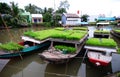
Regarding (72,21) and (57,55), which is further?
(72,21)

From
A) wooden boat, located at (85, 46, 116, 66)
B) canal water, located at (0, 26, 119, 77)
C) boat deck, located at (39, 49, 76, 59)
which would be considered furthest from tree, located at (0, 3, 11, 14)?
wooden boat, located at (85, 46, 116, 66)

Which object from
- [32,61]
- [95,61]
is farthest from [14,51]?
[95,61]

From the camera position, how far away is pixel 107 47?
992cm

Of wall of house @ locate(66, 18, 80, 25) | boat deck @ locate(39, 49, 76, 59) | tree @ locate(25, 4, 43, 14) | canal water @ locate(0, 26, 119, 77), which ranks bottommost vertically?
canal water @ locate(0, 26, 119, 77)

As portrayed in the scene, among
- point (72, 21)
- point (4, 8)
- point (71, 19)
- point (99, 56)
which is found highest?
point (4, 8)

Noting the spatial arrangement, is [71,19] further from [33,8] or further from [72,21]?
[33,8]

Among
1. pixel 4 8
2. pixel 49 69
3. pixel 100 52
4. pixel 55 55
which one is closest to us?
pixel 55 55

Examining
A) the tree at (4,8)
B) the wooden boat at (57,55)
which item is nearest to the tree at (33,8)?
the tree at (4,8)

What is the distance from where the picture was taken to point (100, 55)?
9.87 meters

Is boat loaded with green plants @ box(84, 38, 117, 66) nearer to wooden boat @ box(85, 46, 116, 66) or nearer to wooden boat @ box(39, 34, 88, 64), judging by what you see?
wooden boat @ box(85, 46, 116, 66)

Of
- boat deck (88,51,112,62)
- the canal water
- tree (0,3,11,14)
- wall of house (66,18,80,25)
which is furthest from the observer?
wall of house (66,18,80,25)

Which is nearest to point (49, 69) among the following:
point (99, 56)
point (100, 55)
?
point (99, 56)

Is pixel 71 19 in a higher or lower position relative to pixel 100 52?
higher

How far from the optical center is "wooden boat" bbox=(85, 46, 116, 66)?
909cm
